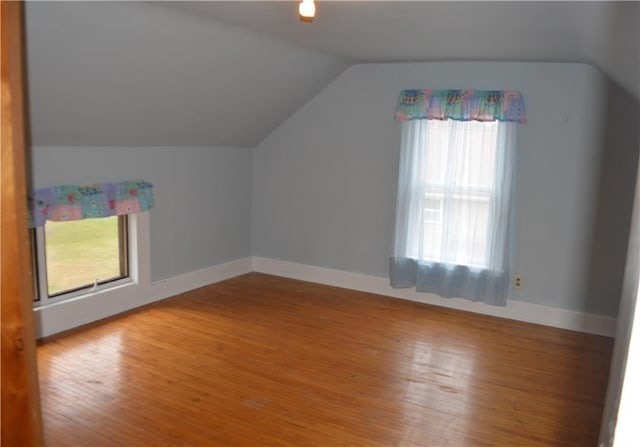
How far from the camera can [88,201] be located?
12.2ft

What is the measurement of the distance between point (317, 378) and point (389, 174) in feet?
7.00

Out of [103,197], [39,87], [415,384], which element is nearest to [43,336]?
[103,197]

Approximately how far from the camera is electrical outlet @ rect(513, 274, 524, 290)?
4.12m

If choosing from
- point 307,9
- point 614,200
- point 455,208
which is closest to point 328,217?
point 455,208

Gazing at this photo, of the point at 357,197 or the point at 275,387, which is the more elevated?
the point at 357,197

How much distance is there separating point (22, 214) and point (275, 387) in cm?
231

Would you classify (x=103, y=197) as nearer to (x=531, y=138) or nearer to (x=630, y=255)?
(x=531, y=138)

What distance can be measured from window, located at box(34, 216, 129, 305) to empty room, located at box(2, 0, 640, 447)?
0.02 m

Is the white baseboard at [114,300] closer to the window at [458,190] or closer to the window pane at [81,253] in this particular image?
the window pane at [81,253]

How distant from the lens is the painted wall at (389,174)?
12.6ft

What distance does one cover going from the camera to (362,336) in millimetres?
3723

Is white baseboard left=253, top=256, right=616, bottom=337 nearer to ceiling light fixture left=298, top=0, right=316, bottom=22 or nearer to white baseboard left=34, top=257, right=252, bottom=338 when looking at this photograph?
white baseboard left=34, top=257, right=252, bottom=338

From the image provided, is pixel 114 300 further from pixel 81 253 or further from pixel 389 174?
pixel 389 174

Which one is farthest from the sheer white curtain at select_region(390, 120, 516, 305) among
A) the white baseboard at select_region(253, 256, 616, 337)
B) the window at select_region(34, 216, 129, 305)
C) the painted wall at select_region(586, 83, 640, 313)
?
the window at select_region(34, 216, 129, 305)
